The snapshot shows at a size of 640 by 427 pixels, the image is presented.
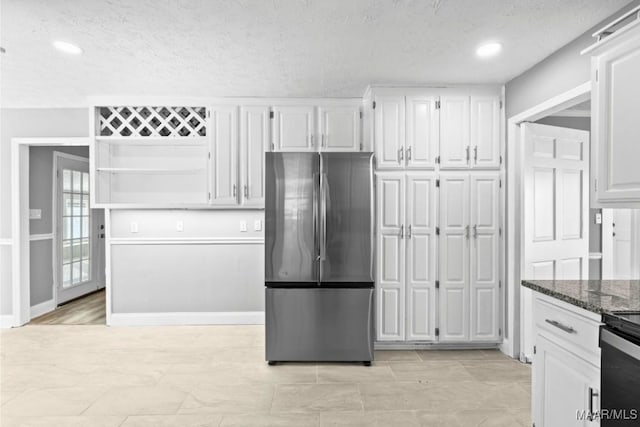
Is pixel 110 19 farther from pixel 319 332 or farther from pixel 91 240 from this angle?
pixel 91 240

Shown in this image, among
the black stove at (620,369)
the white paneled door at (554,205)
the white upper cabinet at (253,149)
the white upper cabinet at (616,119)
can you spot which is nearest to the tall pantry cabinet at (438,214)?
the white paneled door at (554,205)

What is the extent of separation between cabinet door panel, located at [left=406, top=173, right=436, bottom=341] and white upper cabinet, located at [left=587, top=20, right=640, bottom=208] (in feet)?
5.24

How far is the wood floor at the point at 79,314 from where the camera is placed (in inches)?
174

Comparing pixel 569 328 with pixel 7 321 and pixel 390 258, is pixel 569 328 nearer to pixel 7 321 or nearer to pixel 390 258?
pixel 390 258

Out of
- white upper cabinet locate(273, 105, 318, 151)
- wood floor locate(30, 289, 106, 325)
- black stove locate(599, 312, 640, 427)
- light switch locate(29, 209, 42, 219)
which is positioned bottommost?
wood floor locate(30, 289, 106, 325)

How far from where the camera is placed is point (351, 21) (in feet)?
7.74

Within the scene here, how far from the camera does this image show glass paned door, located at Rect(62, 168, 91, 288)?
205 inches

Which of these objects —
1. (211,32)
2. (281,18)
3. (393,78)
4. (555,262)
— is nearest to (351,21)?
(281,18)

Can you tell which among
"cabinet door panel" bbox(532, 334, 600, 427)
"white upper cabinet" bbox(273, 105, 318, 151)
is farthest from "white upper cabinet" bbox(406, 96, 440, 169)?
"cabinet door panel" bbox(532, 334, 600, 427)

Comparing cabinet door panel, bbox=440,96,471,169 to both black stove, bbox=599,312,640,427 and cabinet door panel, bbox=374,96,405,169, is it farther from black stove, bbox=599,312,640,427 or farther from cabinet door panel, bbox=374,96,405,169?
black stove, bbox=599,312,640,427

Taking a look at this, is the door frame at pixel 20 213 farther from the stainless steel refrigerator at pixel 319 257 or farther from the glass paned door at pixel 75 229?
the stainless steel refrigerator at pixel 319 257

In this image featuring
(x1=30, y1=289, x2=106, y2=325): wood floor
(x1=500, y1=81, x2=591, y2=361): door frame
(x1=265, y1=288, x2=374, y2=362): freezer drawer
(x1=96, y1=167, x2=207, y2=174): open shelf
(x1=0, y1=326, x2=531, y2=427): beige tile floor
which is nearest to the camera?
(x1=0, y1=326, x2=531, y2=427): beige tile floor

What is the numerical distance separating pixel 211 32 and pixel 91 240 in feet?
15.1

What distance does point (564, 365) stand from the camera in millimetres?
1739
